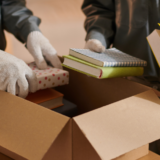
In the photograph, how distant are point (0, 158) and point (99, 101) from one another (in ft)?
1.22

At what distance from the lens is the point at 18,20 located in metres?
0.90

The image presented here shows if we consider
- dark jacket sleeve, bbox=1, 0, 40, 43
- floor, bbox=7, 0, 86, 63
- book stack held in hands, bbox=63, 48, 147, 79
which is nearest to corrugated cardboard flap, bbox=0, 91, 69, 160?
book stack held in hands, bbox=63, 48, 147, 79

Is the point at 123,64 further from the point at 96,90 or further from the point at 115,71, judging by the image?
A: the point at 96,90

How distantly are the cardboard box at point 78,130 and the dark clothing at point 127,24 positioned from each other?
0.41 metres

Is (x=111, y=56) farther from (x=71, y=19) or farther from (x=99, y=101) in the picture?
(x=71, y=19)

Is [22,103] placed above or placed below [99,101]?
above

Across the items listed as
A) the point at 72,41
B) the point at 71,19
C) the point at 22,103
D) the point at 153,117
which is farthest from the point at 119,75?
the point at 71,19

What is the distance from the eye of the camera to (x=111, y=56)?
65cm

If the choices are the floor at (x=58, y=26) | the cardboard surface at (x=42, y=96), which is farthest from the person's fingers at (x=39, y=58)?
the floor at (x=58, y=26)

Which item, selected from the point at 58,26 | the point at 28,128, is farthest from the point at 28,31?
the point at 58,26

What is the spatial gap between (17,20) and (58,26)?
7.35ft

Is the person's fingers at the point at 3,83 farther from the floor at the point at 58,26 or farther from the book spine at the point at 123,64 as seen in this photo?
the floor at the point at 58,26

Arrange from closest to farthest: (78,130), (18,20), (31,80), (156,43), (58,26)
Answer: (78,130)
(156,43)
(31,80)
(18,20)
(58,26)

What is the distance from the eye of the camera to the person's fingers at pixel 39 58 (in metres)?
0.75
